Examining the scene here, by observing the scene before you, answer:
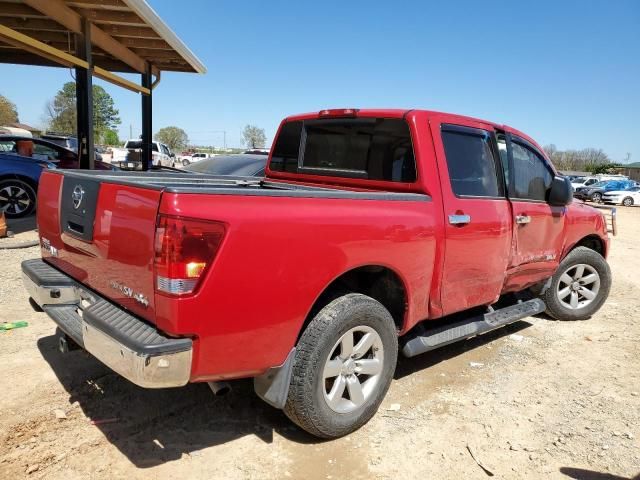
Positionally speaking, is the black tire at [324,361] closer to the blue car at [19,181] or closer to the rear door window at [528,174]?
the rear door window at [528,174]

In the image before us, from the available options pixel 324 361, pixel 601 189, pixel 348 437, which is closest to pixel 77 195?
pixel 324 361

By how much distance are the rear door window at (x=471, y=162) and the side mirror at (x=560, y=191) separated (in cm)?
71

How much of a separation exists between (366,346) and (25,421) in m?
2.07

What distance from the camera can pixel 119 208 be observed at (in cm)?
247

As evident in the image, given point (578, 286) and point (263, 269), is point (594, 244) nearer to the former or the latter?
point (578, 286)

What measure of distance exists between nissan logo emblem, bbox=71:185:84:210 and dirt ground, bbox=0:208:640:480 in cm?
129

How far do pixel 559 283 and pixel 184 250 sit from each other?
451 centimetres

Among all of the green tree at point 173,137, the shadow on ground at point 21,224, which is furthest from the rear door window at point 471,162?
the green tree at point 173,137

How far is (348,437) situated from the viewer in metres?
3.04

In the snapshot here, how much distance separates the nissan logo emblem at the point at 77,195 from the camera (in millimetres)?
2869

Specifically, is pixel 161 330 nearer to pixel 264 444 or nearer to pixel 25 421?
pixel 264 444

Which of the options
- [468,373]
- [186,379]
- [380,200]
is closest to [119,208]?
[186,379]

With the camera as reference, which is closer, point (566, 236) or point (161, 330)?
point (161, 330)

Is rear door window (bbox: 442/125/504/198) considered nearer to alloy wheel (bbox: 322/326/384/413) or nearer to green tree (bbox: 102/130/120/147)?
alloy wheel (bbox: 322/326/384/413)
